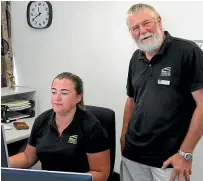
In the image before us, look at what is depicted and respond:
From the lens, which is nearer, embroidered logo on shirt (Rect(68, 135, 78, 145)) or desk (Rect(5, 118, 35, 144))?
embroidered logo on shirt (Rect(68, 135, 78, 145))

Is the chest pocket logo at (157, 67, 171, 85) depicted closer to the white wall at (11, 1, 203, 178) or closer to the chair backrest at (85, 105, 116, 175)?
the chair backrest at (85, 105, 116, 175)

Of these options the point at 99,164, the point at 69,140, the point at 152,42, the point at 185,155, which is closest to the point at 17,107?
the point at 69,140

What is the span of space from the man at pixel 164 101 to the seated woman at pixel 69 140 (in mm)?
219

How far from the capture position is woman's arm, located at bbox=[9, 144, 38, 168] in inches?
60.7

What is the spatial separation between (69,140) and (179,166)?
1.86 feet

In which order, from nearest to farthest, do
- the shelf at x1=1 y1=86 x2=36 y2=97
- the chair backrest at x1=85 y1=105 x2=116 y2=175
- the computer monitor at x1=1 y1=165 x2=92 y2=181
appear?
1. the computer monitor at x1=1 y1=165 x2=92 y2=181
2. the chair backrest at x1=85 y1=105 x2=116 y2=175
3. the shelf at x1=1 y1=86 x2=36 y2=97

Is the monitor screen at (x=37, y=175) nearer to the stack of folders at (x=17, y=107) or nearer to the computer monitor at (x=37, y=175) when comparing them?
the computer monitor at (x=37, y=175)

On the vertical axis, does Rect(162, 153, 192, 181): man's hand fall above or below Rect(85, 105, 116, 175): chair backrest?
below

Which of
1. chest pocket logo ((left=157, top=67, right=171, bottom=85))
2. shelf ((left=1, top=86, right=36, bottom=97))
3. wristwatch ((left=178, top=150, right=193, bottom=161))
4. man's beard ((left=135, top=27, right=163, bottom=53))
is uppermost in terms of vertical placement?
man's beard ((left=135, top=27, right=163, bottom=53))

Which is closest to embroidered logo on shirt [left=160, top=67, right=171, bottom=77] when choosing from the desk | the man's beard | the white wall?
the man's beard

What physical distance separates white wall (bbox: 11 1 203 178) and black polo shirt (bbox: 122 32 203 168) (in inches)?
25.8

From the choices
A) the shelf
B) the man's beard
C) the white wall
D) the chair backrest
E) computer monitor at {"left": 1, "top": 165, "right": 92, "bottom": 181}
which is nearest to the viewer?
computer monitor at {"left": 1, "top": 165, "right": 92, "bottom": 181}

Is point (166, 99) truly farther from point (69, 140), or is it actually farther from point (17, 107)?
point (17, 107)

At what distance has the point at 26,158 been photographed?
161 centimetres
